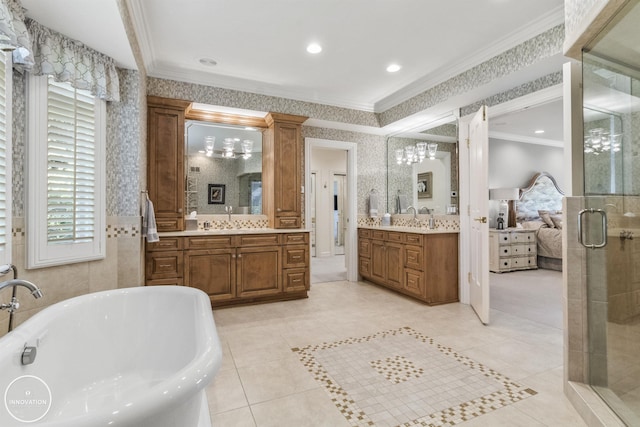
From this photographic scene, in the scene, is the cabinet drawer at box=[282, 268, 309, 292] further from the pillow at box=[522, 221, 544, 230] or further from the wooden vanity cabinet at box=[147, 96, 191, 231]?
the pillow at box=[522, 221, 544, 230]

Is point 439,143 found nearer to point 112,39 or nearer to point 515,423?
point 515,423

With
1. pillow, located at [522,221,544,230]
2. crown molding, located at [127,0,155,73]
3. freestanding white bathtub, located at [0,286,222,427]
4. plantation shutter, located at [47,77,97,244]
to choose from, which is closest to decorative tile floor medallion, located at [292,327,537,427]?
freestanding white bathtub, located at [0,286,222,427]

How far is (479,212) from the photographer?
3.18m

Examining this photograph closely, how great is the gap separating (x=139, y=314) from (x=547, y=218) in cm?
669

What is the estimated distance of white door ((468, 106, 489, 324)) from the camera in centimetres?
303

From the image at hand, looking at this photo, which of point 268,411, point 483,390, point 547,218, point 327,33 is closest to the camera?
point 268,411

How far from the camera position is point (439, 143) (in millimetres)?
4266

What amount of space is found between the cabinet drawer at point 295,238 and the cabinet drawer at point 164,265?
47.2 inches

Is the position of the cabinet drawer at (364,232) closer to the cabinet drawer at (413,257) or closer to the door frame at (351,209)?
the door frame at (351,209)

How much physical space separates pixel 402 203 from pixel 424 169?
25.6 inches

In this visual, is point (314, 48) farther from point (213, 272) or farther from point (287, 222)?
point (213, 272)

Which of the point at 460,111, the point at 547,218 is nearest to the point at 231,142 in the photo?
the point at 460,111

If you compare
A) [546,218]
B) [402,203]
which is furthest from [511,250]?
[402,203]

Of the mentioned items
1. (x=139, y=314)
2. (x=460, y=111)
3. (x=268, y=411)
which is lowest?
(x=268, y=411)
